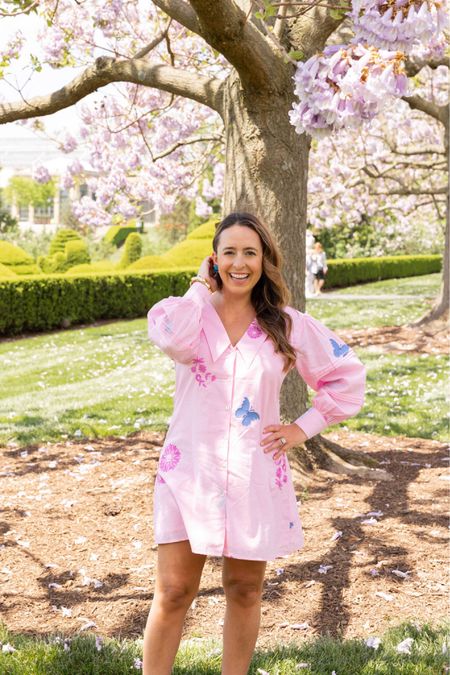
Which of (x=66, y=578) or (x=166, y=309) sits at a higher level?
(x=166, y=309)

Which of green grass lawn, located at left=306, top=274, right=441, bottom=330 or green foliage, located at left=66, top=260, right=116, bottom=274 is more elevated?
green foliage, located at left=66, top=260, right=116, bottom=274

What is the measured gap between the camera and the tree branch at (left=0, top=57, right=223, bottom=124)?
5715 mm

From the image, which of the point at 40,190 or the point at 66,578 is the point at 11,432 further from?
the point at 40,190

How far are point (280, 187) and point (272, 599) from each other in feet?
8.50

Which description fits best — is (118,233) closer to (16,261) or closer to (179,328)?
(16,261)

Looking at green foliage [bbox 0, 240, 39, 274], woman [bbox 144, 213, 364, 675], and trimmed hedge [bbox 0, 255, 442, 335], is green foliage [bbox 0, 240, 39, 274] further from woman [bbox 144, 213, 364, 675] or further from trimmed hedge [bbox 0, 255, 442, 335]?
woman [bbox 144, 213, 364, 675]

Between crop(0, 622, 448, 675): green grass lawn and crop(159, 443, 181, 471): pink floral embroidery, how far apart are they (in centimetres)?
91

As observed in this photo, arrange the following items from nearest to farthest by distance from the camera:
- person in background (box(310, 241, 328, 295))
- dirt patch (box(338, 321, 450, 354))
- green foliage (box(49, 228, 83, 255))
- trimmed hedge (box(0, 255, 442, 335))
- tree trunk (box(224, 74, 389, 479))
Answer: tree trunk (box(224, 74, 389, 479)) → dirt patch (box(338, 321, 450, 354)) → trimmed hedge (box(0, 255, 442, 335)) → person in background (box(310, 241, 328, 295)) → green foliage (box(49, 228, 83, 255))

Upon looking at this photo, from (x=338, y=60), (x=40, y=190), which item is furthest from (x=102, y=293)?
(x=40, y=190)

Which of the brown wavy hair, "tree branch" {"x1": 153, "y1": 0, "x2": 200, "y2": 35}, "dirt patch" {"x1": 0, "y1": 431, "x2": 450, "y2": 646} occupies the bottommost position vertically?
"dirt patch" {"x1": 0, "y1": 431, "x2": 450, "y2": 646}

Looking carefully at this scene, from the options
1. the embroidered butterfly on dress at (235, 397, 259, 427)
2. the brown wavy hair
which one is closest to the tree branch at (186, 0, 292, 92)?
the brown wavy hair

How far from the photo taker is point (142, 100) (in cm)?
1007

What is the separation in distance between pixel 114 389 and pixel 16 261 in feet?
35.2

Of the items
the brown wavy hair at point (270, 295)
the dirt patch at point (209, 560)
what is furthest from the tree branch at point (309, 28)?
the brown wavy hair at point (270, 295)
